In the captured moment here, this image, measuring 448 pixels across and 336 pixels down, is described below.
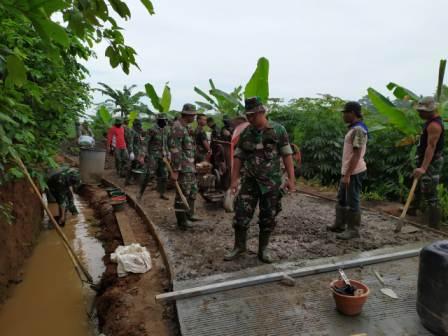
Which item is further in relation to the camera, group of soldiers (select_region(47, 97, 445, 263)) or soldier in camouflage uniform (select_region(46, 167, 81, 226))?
soldier in camouflage uniform (select_region(46, 167, 81, 226))

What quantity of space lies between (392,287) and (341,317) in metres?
0.83

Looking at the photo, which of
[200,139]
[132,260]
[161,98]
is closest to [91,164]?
[161,98]

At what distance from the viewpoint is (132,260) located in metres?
4.09

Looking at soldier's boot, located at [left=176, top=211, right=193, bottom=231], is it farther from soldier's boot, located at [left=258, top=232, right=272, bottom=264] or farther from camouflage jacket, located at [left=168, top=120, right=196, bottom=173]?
soldier's boot, located at [left=258, top=232, right=272, bottom=264]

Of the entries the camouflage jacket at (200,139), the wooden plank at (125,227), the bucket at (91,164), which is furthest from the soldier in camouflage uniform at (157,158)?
the bucket at (91,164)

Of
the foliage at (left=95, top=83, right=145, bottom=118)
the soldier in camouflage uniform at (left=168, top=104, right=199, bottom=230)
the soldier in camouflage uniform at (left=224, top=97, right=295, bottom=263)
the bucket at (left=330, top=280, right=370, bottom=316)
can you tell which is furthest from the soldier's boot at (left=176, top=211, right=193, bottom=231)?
the foliage at (left=95, top=83, right=145, bottom=118)

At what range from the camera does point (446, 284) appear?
2457mm

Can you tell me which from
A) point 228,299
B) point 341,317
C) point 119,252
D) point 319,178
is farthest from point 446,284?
point 319,178

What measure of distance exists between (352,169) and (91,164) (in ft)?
26.6

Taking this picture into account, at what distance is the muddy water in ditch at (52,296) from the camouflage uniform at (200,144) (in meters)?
2.96

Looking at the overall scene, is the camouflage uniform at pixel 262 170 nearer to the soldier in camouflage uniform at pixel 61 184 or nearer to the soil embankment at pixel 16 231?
the soil embankment at pixel 16 231

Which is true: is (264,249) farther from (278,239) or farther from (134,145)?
(134,145)

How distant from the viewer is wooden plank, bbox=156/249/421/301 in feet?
10.4

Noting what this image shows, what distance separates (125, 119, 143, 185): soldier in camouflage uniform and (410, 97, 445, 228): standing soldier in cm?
775
